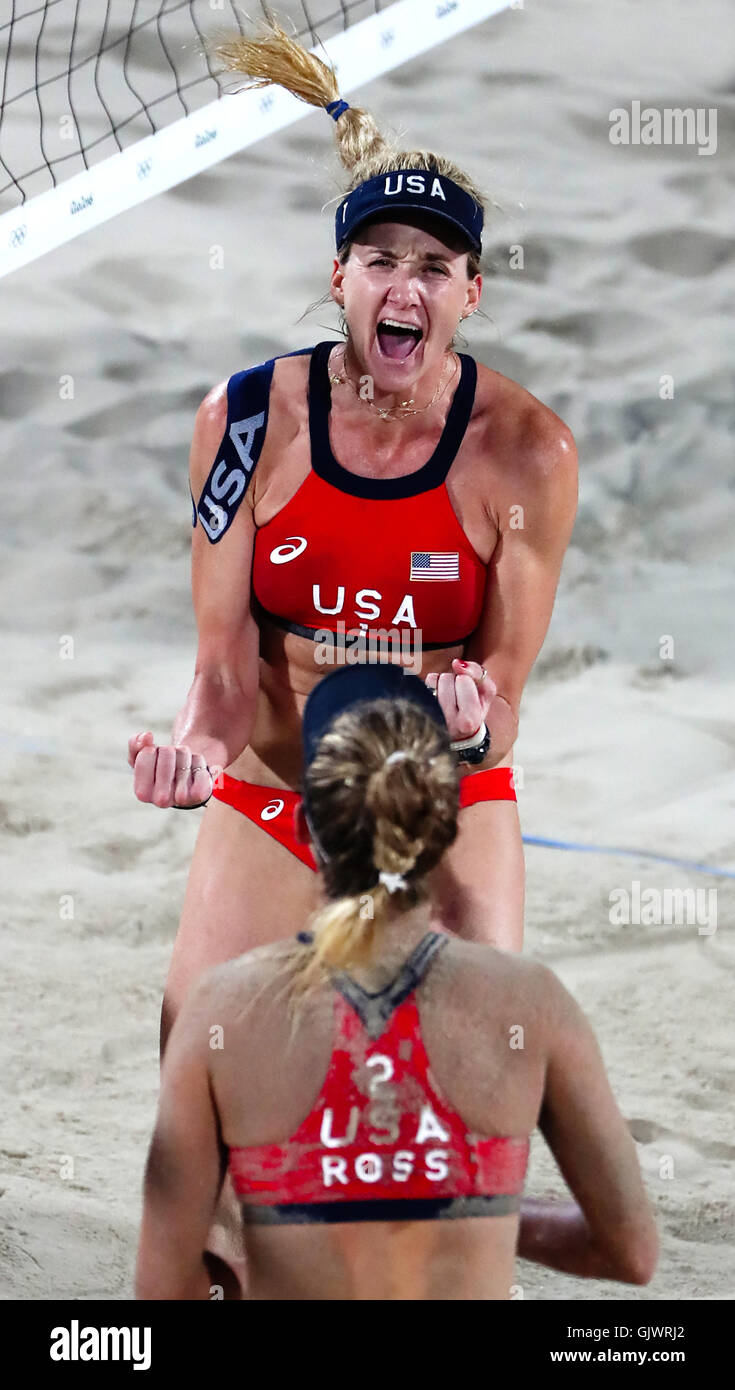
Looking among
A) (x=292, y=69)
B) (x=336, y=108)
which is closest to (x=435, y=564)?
(x=336, y=108)

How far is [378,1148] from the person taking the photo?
75.7 inches

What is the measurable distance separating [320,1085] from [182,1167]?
0.66ft

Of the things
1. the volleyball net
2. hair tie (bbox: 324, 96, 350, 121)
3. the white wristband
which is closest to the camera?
the white wristband

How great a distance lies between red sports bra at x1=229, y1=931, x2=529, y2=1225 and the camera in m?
1.92

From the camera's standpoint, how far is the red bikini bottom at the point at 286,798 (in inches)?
118

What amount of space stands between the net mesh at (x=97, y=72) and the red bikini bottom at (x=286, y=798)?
4.65m

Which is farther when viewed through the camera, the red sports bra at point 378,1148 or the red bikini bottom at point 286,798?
the red bikini bottom at point 286,798

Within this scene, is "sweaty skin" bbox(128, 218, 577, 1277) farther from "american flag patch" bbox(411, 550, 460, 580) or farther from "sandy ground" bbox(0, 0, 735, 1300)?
"sandy ground" bbox(0, 0, 735, 1300)

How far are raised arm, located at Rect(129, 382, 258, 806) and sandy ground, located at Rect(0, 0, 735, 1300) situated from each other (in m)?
0.60

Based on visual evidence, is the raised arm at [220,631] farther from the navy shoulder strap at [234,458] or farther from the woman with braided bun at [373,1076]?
the woman with braided bun at [373,1076]

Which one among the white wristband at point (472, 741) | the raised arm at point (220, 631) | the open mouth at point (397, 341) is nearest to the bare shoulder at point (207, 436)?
the raised arm at point (220, 631)

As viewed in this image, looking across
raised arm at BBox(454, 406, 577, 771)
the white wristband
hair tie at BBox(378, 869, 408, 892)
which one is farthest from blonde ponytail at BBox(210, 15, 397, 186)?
hair tie at BBox(378, 869, 408, 892)
